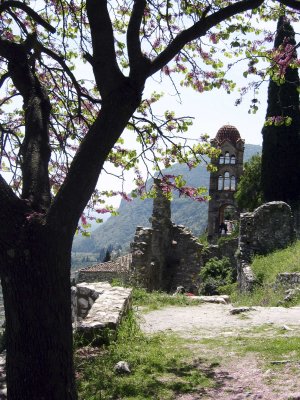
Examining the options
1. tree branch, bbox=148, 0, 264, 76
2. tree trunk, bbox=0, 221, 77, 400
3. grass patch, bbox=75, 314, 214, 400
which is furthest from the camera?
grass patch, bbox=75, 314, 214, 400

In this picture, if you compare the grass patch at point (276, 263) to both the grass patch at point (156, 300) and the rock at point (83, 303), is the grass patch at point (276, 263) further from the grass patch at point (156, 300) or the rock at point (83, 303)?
the rock at point (83, 303)

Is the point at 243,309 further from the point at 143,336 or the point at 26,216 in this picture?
the point at 26,216

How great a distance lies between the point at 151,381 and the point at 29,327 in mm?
2037

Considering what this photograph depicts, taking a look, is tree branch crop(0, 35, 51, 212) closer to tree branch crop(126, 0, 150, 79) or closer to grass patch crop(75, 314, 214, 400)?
tree branch crop(126, 0, 150, 79)

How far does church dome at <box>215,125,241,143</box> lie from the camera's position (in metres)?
56.2

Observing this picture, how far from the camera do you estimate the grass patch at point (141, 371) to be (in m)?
5.24

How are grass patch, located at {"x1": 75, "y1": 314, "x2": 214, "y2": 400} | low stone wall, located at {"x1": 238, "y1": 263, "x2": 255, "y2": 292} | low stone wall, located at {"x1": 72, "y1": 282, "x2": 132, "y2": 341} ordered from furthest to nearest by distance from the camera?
low stone wall, located at {"x1": 238, "y1": 263, "x2": 255, "y2": 292}, low stone wall, located at {"x1": 72, "y1": 282, "x2": 132, "y2": 341}, grass patch, located at {"x1": 75, "y1": 314, "x2": 214, "y2": 400}

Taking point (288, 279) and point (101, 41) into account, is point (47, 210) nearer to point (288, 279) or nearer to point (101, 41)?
point (101, 41)

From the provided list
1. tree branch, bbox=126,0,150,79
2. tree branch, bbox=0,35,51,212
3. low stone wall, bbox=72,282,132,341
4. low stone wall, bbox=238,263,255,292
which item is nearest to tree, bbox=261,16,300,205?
low stone wall, bbox=238,263,255,292

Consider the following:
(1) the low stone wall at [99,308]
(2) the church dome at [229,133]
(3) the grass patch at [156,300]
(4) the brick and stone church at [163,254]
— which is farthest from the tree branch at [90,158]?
(2) the church dome at [229,133]

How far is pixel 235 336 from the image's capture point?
764 cm

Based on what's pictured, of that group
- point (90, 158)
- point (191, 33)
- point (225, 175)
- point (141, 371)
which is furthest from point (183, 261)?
point (225, 175)

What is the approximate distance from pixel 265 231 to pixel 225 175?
38301 millimetres

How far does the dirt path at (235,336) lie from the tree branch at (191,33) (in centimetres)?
345
